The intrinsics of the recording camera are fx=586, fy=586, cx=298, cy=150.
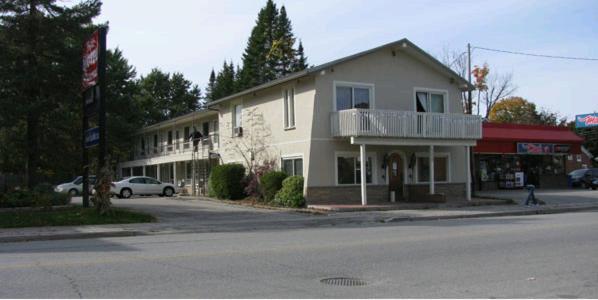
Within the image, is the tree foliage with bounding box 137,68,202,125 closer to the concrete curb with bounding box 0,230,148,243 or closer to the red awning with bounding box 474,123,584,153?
the red awning with bounding box 474,123,584,153

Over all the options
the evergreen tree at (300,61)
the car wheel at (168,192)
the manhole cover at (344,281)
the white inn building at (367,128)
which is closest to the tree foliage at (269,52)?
the evergreen tree at (300,61)

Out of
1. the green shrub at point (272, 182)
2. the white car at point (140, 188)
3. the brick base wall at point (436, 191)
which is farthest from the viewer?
the white car at point (140, 188)

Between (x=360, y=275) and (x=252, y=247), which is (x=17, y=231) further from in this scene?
(x=360, y=275)

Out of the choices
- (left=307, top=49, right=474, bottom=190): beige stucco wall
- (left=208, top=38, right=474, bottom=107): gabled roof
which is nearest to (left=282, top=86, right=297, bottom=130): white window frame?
(left=208, top=38, right=474, bottom=107): gabled roof

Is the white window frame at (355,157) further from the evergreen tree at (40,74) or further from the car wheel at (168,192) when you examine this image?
the car wheel at (168,192)

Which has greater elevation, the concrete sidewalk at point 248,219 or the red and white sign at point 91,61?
the red and white sign at point 91,61

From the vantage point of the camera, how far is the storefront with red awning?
39.8 meters

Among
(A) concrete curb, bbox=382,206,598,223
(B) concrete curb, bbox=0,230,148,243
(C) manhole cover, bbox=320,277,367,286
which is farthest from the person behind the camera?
(A) concrete curb, bbox=382,206,598,223

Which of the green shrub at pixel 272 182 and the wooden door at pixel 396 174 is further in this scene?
the wooden door at pixel 396 174

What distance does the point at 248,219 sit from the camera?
803 inches

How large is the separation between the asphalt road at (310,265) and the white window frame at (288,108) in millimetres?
12980

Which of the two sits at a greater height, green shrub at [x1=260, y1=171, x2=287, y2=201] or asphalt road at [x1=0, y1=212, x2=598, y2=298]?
green shrub at [x1=260, y1=171, x2=287, y2=201]

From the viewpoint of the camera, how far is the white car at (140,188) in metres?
36.7

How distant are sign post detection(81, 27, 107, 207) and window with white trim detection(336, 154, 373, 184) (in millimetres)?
10624
